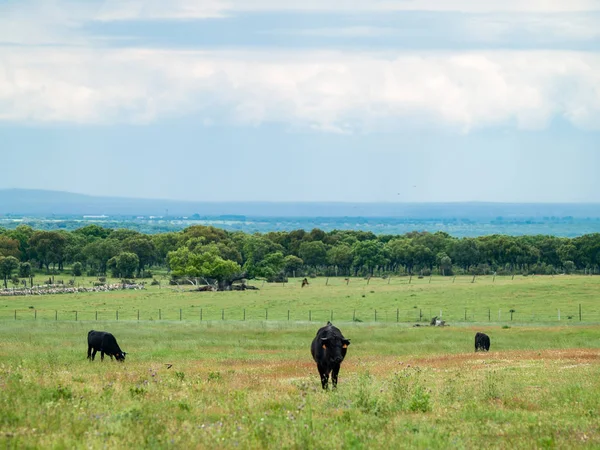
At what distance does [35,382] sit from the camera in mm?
20656

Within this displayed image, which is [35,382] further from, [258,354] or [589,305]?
[589,305]

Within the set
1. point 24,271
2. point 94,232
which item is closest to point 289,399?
point 24,271

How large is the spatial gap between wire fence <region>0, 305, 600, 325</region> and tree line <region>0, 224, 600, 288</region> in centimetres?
5359

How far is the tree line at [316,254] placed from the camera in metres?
141

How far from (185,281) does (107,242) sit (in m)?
30.6

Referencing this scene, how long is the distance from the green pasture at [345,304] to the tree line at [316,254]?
37.2 meters

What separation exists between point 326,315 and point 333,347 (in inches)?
2006

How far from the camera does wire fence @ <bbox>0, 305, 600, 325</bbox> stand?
69.0 m

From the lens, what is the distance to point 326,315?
2928 inches

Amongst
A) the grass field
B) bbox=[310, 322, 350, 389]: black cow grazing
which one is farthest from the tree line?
bbox=[310, 322, 350, 389]: black cow grazing

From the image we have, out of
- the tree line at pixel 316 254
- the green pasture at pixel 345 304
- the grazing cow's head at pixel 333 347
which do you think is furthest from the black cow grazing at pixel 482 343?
the tree line at pixel 316 254

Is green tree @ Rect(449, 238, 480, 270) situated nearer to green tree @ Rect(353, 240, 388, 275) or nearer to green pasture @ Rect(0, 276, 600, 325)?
green tree @ Rect(353, 240, 388, 275)

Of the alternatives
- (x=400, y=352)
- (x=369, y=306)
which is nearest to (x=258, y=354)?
(x=400, y=352)

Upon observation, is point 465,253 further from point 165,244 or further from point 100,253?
point 100,253
